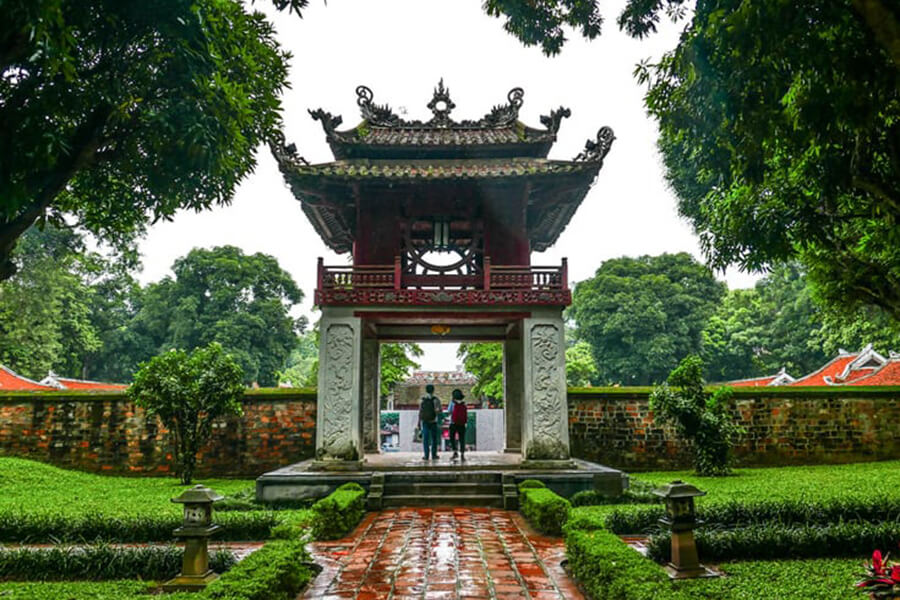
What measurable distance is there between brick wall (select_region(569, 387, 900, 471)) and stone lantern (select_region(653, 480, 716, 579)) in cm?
921

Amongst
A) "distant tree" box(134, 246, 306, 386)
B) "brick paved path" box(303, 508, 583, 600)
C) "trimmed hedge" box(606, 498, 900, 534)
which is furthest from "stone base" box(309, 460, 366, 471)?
"distant tree" box(134, 246, 306, 386)

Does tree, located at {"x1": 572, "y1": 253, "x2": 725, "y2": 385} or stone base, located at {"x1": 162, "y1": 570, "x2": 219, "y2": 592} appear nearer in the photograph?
stone base, located at {"x1": 162, "y1": 570, "x2": 219, "y2": 592}

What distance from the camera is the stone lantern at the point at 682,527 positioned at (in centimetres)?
533

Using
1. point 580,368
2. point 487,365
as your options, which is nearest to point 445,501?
point 487,365

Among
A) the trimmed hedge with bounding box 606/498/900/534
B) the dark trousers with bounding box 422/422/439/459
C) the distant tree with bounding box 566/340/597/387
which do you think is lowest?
the trimmed hedge with bounding box 606/498/900/534

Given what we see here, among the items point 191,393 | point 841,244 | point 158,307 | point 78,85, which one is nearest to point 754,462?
point 841,244

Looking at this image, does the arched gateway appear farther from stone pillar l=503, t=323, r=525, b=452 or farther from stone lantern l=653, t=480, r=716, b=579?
stone lantern l=653, t=480, r=716, b=579

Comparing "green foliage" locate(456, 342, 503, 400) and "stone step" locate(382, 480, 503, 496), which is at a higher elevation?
"green foliage" locate(456, 342, 503, 400)

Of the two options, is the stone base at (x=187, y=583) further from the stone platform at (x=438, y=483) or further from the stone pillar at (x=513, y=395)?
the stone pillar at (x=513, y=395)

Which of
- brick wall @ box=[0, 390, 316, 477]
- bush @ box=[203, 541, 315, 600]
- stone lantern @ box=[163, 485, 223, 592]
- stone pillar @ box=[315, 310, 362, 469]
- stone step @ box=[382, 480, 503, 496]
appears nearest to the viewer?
bush @ box=[203, 541, 315, 600]

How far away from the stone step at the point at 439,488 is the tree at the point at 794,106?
551 cm

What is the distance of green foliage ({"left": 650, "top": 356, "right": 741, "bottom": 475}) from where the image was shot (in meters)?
12.2

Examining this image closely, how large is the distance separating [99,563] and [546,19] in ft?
22.7

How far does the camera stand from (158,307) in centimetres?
2931
